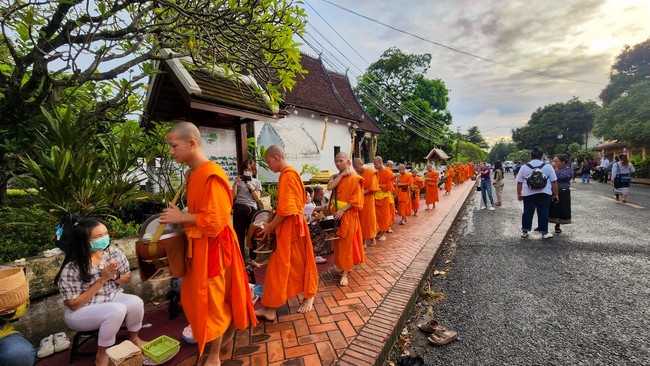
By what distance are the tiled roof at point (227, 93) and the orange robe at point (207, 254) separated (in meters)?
2.48

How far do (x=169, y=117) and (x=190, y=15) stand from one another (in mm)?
2705

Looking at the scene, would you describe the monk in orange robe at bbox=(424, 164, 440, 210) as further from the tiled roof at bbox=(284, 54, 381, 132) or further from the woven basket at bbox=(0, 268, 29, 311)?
the woven basket at bbox=(0, 268, 29, 311)

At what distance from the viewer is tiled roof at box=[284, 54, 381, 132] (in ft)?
45.1

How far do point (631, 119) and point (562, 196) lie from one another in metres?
23.3

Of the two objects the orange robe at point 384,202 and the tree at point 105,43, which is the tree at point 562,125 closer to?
the orange robe at point 384,202

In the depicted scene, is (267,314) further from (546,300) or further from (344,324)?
(546,300)

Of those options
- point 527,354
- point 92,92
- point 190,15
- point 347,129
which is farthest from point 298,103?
point 527,354

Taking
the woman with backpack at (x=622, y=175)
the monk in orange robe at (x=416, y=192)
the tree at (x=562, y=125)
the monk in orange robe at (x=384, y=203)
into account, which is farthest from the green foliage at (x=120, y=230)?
the tree at (x=562, y=125)

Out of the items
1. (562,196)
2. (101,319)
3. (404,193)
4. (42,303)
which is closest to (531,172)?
(562,196)

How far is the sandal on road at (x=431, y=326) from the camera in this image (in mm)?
3209

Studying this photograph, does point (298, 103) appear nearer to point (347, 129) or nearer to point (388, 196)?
point (347, 129)

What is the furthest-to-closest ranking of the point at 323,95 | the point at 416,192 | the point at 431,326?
the point at 323,95 < the point at 416,192 < the point at 431,326

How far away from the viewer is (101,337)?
2342mm

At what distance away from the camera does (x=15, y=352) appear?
1.99m
